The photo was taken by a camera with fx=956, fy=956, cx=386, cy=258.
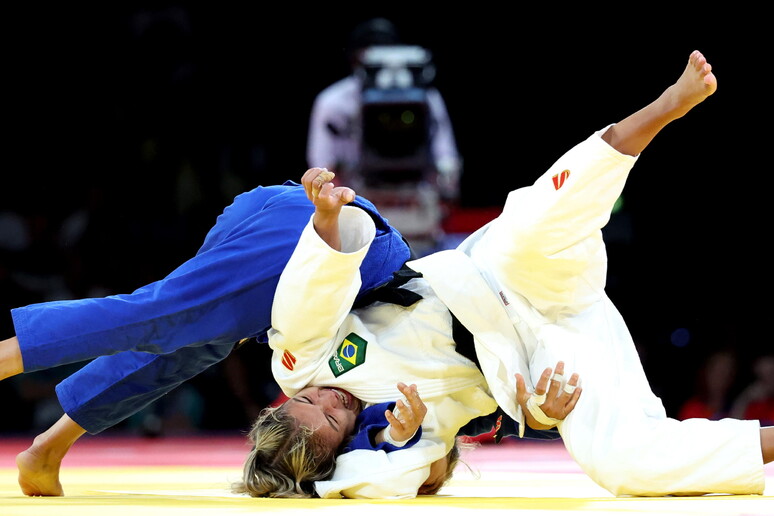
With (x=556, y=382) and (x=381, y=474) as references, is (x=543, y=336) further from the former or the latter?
(x=381, y=474)

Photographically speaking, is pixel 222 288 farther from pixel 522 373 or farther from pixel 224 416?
pixel 224 416

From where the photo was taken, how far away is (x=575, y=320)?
2166mm

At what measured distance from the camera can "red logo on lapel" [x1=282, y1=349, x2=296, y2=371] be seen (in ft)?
6.98

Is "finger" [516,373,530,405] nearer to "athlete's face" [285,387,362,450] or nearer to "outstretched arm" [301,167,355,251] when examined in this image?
"athlete's face" [285,387,362,450]

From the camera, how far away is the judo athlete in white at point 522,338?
1901 mm

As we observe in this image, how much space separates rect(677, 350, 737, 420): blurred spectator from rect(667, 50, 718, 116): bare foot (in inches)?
134

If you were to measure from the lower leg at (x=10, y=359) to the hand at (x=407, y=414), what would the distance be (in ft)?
2.44

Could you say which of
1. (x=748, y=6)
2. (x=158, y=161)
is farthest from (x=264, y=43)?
(x=748, y=6)

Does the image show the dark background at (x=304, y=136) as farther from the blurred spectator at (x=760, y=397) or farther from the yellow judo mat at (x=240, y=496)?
the yellow judo mat at (x=240, y=496)

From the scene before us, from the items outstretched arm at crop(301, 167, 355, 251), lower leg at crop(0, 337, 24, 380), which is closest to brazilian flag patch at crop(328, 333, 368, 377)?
outstretched arm at crop(301, 167, 355, 251)

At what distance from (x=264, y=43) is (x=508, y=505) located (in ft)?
16.5

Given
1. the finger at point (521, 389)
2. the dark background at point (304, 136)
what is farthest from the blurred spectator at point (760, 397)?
the finger at point (521, 389)

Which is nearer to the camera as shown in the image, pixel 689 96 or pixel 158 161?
pixel 689 96

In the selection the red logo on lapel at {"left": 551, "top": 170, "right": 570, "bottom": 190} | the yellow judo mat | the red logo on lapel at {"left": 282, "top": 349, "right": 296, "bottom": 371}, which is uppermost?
the red logo on lapel at {"left": 551, "top": 170, "right": 570, "bottom": 190}
